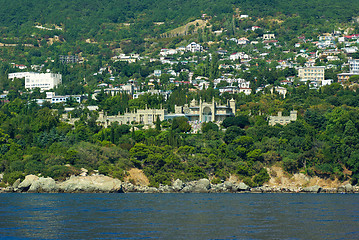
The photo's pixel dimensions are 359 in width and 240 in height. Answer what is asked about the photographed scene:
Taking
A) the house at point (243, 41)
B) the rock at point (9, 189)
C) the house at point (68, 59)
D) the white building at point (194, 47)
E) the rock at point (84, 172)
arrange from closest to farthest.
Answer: the rock at point (9, 189)
the rock at point (84, 172)
the white building at point (194, 47)
the house at point (68, 59)
the house at point (243, 41)

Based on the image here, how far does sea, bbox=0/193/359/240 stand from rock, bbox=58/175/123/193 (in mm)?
9264

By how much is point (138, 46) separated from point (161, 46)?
6870mm

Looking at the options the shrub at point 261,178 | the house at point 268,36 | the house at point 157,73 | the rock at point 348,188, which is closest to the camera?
the rock at point 348,188

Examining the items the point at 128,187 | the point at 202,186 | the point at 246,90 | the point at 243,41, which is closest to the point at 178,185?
the point at 202,186

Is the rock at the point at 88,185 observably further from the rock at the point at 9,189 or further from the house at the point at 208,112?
the house at the point at 208,112

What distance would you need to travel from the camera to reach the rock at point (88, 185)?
68.1 meters

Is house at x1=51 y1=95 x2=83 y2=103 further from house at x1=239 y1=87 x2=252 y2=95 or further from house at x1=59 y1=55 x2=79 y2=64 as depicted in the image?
house at x1=59 y1=55 x2=79 y2=64


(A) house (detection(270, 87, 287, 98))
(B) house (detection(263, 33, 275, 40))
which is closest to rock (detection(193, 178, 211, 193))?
(A) house (detection(270, 87, 287, 98))

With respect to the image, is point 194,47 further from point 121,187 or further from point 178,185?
point 121,187

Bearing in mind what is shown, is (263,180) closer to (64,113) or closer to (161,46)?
(64,113)

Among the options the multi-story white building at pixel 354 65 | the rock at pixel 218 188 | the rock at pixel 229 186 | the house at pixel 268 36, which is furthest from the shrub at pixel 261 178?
the house at pixel 268 36

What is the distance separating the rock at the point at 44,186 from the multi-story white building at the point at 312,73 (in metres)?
68.5

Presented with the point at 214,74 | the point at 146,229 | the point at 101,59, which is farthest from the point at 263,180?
the point at 101,59

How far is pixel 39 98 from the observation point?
125562 millimetres
